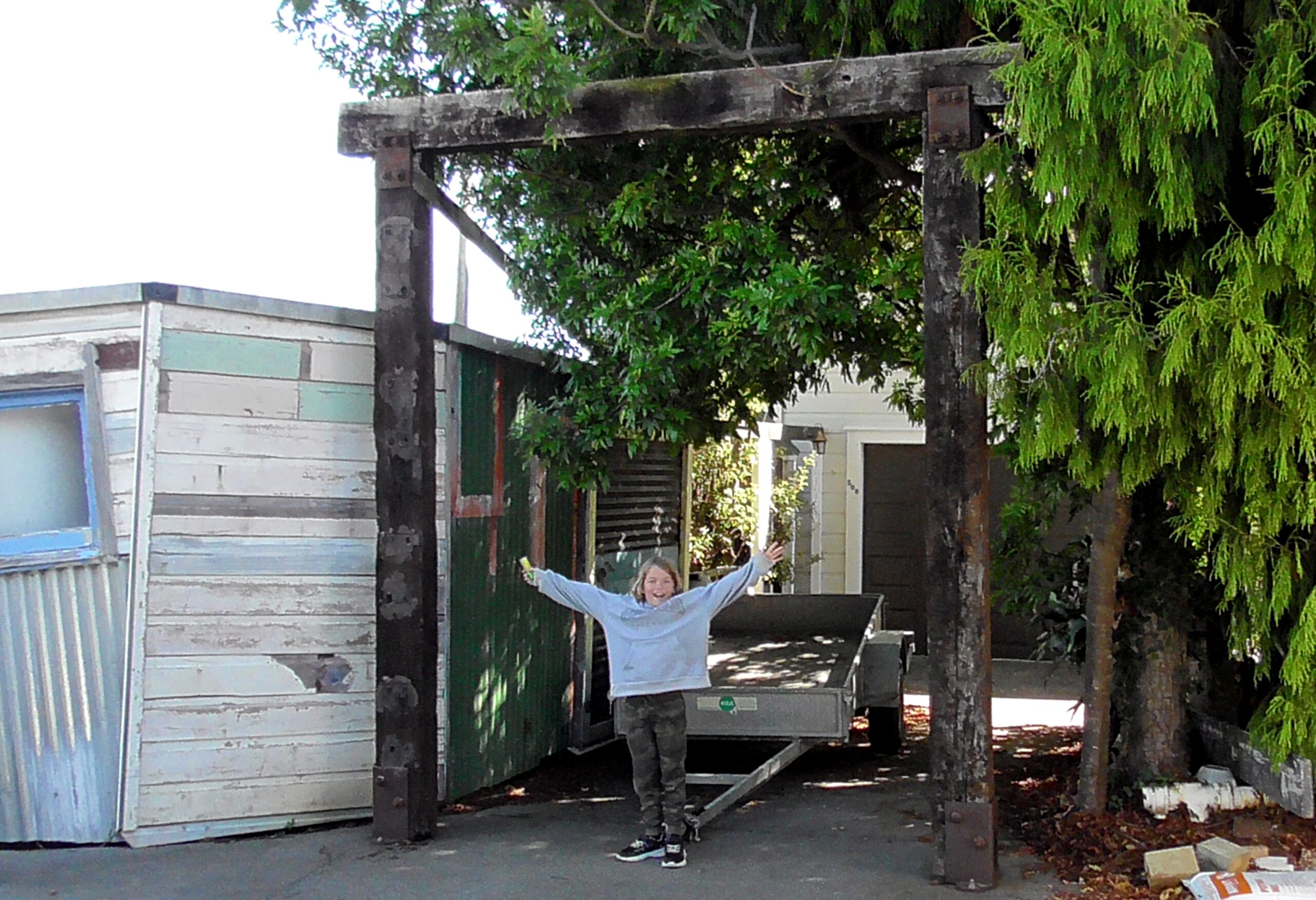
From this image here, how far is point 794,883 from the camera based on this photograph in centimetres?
583

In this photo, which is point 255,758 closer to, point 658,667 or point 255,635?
point 255,635

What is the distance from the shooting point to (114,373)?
6.41 meters

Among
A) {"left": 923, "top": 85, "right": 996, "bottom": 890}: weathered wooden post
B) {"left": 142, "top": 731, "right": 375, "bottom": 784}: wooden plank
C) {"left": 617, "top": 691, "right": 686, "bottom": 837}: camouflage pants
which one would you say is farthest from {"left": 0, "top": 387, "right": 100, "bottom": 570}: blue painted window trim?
{"left": 923, "top": 85, "right": 996, "bottom": 890}: weathered wooden post

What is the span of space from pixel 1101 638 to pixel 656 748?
2.28 m

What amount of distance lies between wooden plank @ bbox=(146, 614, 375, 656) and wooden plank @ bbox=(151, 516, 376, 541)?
0.42 metres

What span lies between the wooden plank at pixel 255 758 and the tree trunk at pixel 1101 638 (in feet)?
12.0

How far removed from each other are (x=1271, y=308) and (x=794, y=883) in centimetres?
313

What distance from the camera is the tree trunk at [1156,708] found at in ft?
22.1

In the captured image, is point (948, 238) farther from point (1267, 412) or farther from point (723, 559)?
point (723, 559)

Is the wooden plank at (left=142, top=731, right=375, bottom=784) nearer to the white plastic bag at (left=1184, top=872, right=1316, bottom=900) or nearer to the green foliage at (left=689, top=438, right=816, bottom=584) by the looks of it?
the white plastic bag at (left=1184, top=872, right=1316, bottom=900)

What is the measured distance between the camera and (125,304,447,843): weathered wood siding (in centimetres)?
639

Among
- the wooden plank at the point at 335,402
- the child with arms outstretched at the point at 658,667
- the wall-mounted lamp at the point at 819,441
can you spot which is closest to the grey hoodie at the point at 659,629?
the child with arms outstretched at the point at 658,667

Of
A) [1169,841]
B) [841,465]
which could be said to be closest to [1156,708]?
A: [1169,841]

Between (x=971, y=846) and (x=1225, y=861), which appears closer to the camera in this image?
Answer: (x=1225, y=861)
